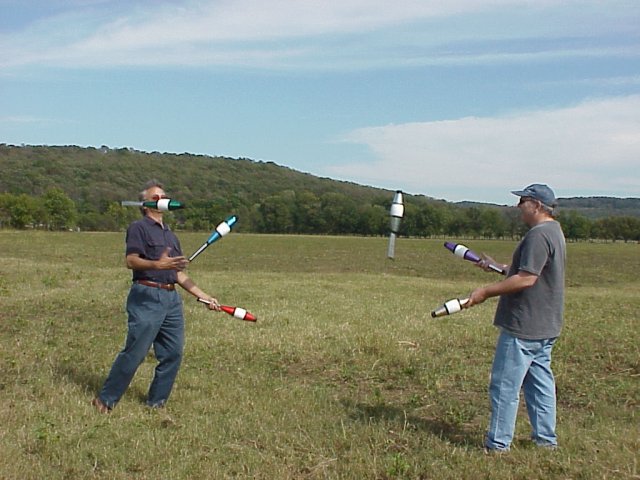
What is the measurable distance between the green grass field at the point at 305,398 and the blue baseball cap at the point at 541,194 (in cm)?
199

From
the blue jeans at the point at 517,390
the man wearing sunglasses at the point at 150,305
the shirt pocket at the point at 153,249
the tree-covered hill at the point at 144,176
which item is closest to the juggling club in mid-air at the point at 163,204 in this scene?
the man wearing sunglasses at the point at 150,305

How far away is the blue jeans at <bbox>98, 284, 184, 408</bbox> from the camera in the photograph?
7.04 meters

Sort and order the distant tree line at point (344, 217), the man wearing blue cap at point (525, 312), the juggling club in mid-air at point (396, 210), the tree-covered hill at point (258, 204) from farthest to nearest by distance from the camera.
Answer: the tree-covered hill at point (258, 204)
the distant tree line at point (344, 217)
the juggling club in mid-air at point (396, 210)
the man wearing blue cap at point (525, 312)

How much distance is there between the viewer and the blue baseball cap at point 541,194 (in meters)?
5.72

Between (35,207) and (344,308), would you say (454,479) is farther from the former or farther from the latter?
(35,207)

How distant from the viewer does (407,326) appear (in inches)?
483

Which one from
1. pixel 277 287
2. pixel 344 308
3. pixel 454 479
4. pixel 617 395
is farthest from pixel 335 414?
pixel 277 287

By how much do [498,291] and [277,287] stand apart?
14.6 metres

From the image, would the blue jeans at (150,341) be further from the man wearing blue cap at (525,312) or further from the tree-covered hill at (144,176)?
the man wearing blue cap at (525,312)

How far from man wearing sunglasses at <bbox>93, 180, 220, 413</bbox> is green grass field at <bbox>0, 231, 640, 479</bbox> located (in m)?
0.26

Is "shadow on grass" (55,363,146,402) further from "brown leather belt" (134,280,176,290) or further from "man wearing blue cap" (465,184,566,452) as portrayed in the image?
"man wearing blue cap" (465,184,566,452)

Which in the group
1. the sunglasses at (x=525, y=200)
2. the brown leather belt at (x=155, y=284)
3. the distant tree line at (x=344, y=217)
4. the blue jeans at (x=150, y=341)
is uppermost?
the sunglasses at (x=525, y=200)

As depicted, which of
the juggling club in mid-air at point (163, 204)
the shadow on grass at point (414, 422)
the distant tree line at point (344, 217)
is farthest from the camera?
the distant tree line at point (344, 217)

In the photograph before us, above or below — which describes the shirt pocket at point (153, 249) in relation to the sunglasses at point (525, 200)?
below
